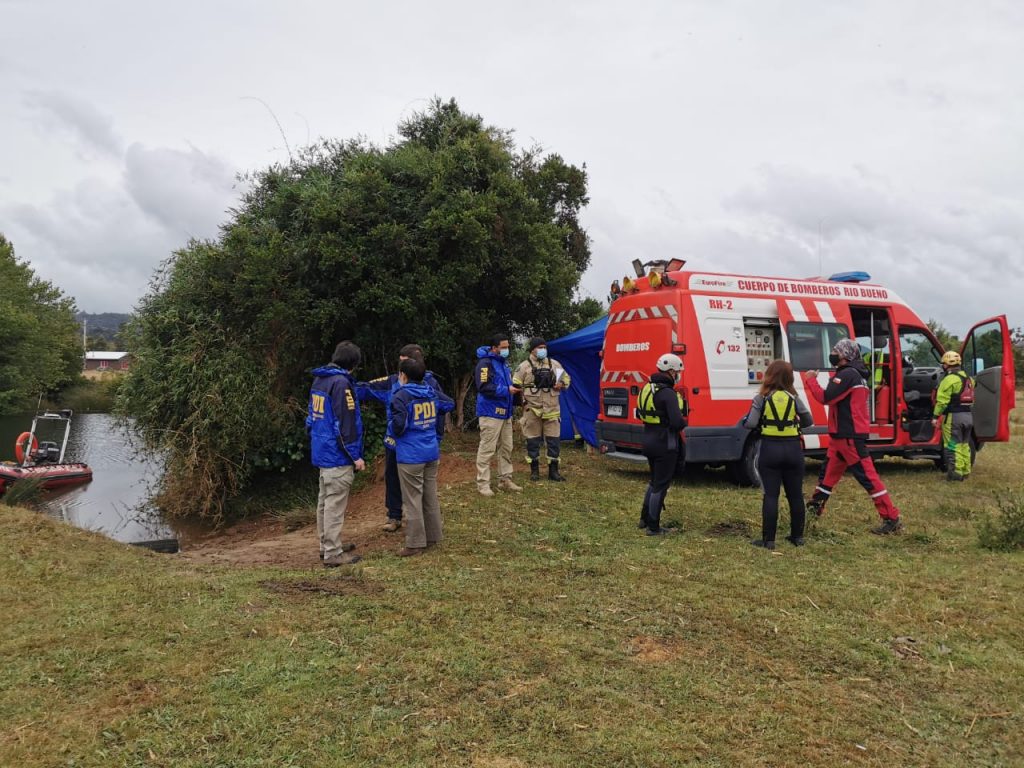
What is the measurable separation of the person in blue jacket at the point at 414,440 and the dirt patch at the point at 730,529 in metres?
2.73

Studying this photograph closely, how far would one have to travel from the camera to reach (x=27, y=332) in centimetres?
3183

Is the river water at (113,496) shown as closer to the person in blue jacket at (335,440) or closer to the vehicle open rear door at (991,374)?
the person in blue jacket at (335,440)

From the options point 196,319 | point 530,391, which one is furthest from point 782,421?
point 196,319

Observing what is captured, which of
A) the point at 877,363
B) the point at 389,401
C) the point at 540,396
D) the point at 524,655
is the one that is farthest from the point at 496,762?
the point at 877,363

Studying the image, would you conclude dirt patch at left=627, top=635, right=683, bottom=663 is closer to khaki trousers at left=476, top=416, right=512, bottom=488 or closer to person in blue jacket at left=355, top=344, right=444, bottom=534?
person in blue jacket at left=355, top=344, right=444, bottom=534

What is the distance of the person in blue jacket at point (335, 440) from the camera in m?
5.60

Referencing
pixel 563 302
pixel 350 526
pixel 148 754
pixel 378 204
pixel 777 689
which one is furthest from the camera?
pixel 563 302

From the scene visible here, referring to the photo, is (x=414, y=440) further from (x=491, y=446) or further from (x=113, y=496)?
(x=113, y=496)

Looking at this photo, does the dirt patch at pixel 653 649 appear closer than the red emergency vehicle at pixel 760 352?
Yes

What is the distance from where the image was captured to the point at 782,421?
5.67 m

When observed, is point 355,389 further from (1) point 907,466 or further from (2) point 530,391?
(1) point 907,466

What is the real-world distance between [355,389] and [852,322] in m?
7.17

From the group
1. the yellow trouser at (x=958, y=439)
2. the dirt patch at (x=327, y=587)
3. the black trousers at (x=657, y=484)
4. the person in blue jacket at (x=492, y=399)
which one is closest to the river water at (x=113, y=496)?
the dirt patch at (x=327, y=587)

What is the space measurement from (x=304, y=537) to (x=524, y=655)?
4.49m
